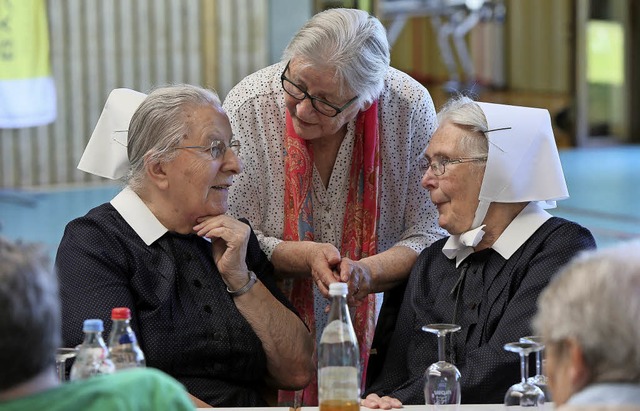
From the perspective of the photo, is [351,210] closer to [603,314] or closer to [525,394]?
[525,394]

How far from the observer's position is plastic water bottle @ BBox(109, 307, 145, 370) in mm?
2625

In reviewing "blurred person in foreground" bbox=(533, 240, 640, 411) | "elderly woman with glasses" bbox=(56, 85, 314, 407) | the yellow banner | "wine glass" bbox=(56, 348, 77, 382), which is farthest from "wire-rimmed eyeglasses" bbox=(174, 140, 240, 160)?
the yellow banner

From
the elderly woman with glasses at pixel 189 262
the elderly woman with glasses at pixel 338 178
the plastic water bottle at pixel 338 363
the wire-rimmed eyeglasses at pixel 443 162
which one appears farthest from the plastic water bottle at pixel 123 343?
the wire-rimmed eyeglasses at pixel 443 162

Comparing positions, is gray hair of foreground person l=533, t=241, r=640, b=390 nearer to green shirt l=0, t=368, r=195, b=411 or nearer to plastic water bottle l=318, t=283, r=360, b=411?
green shirt l=0, t=368, r=195, b=411

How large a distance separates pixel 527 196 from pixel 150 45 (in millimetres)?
8534

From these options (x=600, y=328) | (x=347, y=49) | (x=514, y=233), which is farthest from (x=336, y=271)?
(x=600, y=328)

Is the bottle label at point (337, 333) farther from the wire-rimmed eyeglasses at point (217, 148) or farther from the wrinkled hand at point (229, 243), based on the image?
the wire-rimmed eyeglasses at point (217, 148)

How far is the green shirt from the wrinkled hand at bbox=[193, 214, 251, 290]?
1.58 metres

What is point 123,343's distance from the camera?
2.67m

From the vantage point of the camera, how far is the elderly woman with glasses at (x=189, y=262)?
334cm

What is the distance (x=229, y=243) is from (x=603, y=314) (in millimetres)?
1780

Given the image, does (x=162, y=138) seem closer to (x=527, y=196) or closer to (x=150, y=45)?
(x=527, y=196)

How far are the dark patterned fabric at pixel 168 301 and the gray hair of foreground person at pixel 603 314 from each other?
5.39ft

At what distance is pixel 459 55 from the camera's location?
15586 mm
